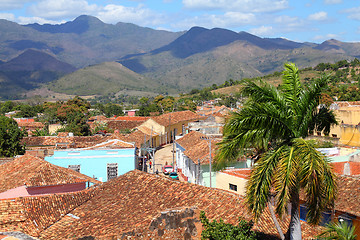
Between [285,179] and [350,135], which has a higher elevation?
[285,179]

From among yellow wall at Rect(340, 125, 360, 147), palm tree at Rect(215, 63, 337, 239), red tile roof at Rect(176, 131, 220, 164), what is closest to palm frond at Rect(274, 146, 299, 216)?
palm tree at Rect(215, 63, 337, 239)

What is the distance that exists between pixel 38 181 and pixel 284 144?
40.1 feet

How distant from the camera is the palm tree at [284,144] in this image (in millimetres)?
7352

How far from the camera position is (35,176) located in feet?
57.1

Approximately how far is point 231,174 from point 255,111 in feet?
36.8

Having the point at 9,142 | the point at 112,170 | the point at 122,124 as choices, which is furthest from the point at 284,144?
the point at 122,124

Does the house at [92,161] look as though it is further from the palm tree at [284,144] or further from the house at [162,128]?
the palm tree at [284,144]

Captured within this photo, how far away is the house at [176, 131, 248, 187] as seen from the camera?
22.6m

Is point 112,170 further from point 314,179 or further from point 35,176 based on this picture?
point 314,179

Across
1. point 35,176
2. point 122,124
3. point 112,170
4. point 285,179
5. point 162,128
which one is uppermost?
point 285,179

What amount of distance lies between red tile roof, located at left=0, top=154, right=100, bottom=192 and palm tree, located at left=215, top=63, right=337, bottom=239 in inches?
431

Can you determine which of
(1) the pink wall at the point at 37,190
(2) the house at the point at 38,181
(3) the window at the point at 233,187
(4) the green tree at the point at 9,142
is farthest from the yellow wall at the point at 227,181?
(4) the green tree at the point at 9,142

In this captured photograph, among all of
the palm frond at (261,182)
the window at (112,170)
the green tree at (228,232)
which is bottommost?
the window at (112,170)

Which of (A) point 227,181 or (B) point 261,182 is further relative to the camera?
(A) point 227,181
